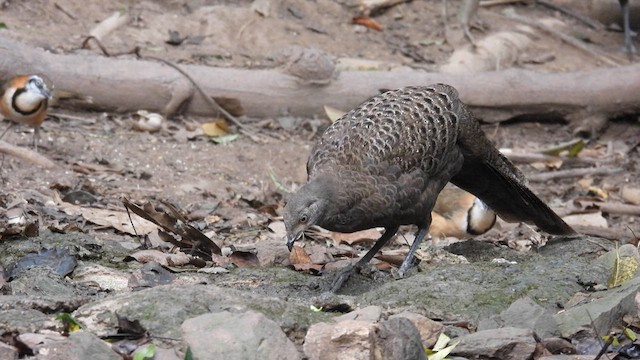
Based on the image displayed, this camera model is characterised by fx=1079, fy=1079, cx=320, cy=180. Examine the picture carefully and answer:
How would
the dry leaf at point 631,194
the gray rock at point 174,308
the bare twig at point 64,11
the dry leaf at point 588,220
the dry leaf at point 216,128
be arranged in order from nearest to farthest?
the gray rock at point 174,308, the dry leaf at point 588,220, the dry leaf at point 631,194, the dry leaf at point 216,128, the bare twig at point 64,11

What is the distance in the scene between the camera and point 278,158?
9180 millimetres

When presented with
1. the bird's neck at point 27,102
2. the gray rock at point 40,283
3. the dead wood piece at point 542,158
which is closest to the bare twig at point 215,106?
the bird's neck at point 27,102

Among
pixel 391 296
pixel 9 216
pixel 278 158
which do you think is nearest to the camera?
pixel 391 296

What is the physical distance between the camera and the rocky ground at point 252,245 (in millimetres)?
3693

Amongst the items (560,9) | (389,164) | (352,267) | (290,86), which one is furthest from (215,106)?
(560,9)

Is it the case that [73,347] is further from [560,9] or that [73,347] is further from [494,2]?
[560,9]

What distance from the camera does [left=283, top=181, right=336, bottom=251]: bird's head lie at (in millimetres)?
4883

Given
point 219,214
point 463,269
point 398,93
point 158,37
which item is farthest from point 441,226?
point 158,37

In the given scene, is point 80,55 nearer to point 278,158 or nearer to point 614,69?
point 278,158

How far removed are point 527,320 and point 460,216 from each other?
147 inches

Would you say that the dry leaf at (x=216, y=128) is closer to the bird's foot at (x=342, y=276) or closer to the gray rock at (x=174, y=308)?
the bird's foot at (x=342, y=276)

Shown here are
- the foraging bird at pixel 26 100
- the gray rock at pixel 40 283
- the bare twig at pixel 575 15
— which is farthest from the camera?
the bare twig at pixel 575 15

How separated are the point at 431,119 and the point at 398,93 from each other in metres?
0.30

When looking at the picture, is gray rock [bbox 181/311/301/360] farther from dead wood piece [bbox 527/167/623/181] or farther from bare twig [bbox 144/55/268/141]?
dead wood piece [bbox 527/167/623/181]
